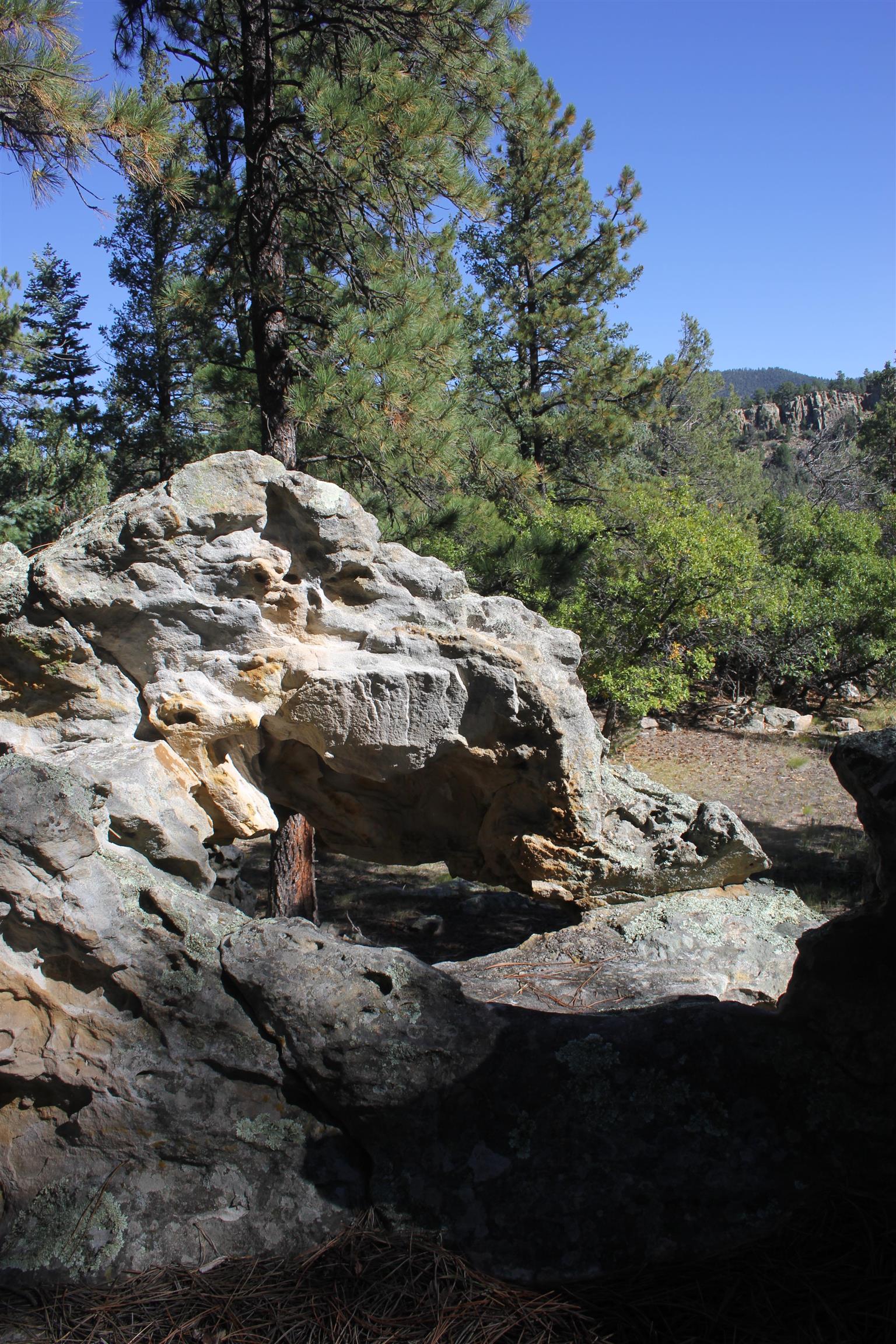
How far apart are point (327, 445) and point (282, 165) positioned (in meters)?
2.12

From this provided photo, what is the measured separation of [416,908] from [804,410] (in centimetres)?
8712

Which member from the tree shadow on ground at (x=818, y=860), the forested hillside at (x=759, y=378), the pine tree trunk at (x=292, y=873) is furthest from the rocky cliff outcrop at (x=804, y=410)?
the pine tree trunk at (x=292, y=873)

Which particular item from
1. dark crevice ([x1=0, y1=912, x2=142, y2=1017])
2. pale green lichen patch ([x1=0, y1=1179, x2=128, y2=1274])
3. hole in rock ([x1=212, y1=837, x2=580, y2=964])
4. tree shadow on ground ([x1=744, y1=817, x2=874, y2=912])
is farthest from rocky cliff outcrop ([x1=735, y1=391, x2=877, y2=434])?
pale green lichen patch ([x1=0, y1=1179, x2=128, y2=1274])

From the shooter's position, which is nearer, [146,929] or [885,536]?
[146,929]

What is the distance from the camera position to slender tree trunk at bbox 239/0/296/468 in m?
7.01

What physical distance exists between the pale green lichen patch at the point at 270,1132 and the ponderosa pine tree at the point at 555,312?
11.9 meters

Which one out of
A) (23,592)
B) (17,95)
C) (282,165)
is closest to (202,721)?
(23,592)

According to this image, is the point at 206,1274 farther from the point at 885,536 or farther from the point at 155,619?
the point at 885,536

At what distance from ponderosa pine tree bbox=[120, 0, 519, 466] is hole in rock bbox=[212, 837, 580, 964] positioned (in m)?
3.90

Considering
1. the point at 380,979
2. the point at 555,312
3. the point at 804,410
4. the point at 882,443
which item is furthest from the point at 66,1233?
the point at 804,410

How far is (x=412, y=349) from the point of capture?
22.9ft

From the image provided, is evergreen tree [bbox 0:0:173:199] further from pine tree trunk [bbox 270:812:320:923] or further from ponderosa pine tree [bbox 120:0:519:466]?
pine tree trunk [bbox 270:812:320:923]

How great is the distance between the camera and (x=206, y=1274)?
2607 mm

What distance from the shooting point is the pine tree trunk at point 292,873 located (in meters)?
7.04
